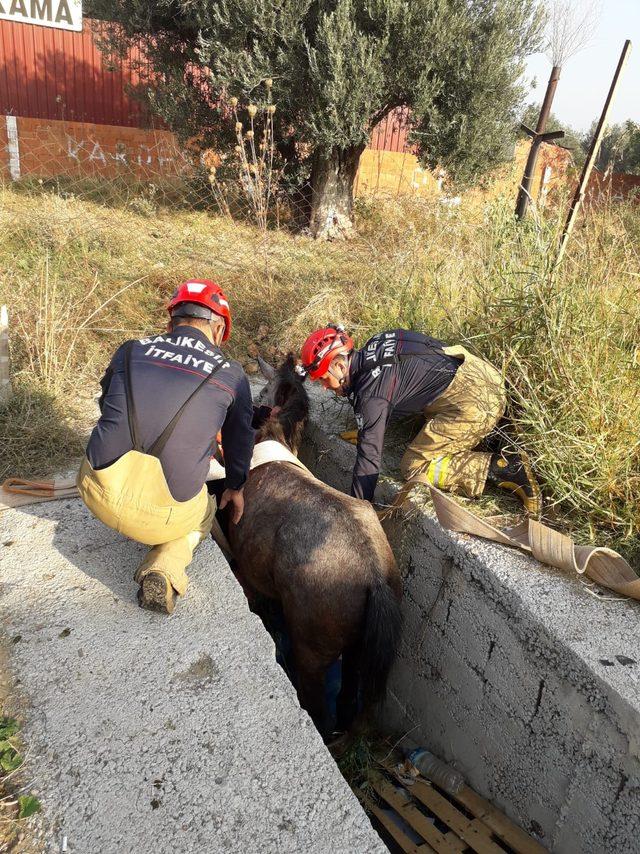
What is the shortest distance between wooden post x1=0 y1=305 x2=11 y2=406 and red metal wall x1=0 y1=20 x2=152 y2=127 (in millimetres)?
10879

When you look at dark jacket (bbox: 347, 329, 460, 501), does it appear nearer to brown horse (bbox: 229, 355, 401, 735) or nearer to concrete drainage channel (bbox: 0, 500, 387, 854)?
brown horse (bbox: 229, 355, 401, 735)

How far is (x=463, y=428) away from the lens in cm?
362

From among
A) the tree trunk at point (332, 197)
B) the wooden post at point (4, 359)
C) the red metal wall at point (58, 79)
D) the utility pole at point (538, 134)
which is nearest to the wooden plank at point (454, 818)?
the wooden post at point (4, 359)

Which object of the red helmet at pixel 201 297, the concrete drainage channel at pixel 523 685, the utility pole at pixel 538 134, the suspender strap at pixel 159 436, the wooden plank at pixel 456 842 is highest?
the utility pole at pixel 538 134

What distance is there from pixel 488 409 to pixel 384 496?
885 millimetres

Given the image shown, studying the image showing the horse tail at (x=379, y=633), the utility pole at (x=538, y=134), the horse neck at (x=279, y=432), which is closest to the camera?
the horse tail at (x=379, y=633)

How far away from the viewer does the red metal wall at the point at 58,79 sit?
1314 centimetres

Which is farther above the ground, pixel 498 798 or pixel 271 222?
pixel 271 222

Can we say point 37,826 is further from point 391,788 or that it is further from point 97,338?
point 97,338

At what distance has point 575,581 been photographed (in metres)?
2.68

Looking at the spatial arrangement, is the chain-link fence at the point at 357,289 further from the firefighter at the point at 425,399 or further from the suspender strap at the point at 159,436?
the suspender strap at the point at 159,436

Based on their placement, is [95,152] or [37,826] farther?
[95,152]

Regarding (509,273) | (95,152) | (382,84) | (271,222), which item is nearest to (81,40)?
(95,152)

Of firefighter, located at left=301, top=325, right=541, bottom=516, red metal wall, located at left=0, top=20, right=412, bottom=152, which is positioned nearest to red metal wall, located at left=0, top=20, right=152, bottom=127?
red metal wall, located at left=0, top=20, right=412, bottom=152
